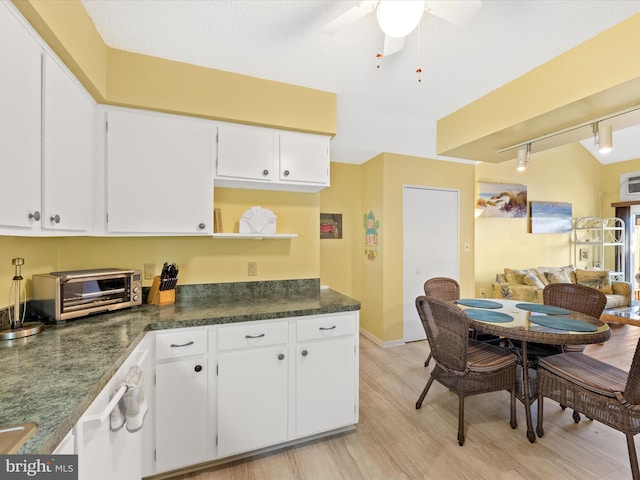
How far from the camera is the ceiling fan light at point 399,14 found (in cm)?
115

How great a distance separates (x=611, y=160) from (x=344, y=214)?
603 centimetres

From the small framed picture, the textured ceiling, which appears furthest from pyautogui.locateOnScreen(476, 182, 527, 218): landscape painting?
the textured ceiling

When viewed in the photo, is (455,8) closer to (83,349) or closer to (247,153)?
(247,153)

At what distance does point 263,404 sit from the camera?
1823mm

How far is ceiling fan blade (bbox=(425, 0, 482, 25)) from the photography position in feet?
4.06

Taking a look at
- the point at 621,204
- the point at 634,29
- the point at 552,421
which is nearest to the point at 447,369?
the point at 552,421

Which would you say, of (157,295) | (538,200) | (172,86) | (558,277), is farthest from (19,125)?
(538,200)

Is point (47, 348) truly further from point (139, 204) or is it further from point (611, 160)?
point (611, 160)

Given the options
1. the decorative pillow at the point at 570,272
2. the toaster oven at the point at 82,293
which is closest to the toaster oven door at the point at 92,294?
the toaster oven at the point at 82,293

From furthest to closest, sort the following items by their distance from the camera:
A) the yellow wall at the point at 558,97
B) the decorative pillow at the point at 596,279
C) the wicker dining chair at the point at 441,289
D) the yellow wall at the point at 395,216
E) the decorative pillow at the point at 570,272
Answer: the decorative pillow at the point at 570,272 → the decorative pillow at the point at 596,279 → the yellow wall at the point at 395,216 → the wicker dining chair at the point at 441,289 → the yellow wall at the point at 558,97

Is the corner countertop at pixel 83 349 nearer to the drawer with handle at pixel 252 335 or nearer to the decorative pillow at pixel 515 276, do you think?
the drawer with handle at pixel 252 335

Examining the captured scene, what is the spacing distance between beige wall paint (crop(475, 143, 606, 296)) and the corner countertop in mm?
3862

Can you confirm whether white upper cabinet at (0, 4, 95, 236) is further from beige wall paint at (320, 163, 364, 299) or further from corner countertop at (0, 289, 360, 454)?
beige wall paint at (320, 163, 364, 299)

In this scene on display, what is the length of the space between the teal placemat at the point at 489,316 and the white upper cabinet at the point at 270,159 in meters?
1.64
